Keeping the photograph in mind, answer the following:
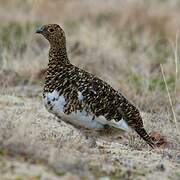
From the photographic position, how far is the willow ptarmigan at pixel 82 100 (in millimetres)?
5230

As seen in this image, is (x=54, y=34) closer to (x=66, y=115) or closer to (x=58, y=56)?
(x=58, y=56)

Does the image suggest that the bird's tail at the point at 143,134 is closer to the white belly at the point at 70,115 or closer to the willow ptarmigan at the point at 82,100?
the willow ptarmigan at the point at 82,100

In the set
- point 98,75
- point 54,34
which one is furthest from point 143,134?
point 98,75

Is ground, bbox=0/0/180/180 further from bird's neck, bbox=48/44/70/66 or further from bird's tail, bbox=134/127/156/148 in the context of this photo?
bird's neck, bbox=48/44/70/66

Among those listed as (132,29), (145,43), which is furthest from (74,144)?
(132,29)

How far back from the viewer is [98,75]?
9281mm

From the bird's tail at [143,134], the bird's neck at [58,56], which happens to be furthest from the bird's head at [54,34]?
the bird's tail at [143,134]

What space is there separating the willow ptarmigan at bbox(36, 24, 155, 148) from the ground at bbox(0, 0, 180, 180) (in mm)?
147

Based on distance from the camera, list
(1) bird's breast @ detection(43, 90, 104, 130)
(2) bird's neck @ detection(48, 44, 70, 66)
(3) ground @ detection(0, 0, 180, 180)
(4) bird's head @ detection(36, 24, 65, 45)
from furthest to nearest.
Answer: (4) bird's head @ detection(36, 24, 65, 45)
(2) bird's neck @ detection(48, 44, 70, 66)
(1) bird's breast @ detection(43, 90, 104, 130)
(3) ground @ detection(0, 0, 180, 180)

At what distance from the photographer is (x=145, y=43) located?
11.4 metres

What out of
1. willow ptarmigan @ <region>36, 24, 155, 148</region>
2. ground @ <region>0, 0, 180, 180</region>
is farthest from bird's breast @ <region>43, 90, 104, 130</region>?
ground @ <region>0, 0, 180, 180</region>

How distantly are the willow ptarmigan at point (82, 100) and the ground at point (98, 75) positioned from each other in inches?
5.8

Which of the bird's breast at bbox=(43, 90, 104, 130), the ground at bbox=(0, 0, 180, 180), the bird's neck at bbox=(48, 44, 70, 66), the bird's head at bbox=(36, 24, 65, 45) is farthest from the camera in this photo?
the bird's head at bbox=(36, 24, 65, 45)

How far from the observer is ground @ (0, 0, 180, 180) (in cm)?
454
